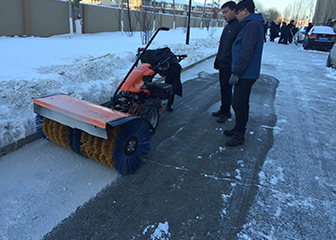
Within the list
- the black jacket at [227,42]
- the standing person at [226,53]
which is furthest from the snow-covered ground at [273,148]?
the black jacket at [227,42]

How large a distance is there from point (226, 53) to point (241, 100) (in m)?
1.01

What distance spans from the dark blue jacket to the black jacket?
1.97 feet

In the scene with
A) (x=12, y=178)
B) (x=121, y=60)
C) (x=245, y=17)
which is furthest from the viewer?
(x=121, y=60)

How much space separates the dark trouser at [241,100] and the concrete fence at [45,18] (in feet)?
37.9

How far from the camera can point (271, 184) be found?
2.79 m

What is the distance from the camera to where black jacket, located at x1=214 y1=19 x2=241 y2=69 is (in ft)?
13.0

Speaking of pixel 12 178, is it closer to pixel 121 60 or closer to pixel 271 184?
pixel 271 184

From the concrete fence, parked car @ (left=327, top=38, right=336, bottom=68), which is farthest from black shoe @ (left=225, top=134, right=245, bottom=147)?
the concrete fence

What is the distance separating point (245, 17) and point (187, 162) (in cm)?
212

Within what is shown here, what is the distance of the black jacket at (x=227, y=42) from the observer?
395cm

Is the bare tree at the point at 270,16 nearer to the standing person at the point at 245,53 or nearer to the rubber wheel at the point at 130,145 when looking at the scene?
the standing person at the point at 245,53

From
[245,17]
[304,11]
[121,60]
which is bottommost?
[121,60]

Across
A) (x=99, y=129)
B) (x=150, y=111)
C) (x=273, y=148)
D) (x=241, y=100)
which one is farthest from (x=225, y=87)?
(x=99, y=129)

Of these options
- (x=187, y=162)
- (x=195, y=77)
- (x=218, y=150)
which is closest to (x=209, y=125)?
(x=218, y=150)
